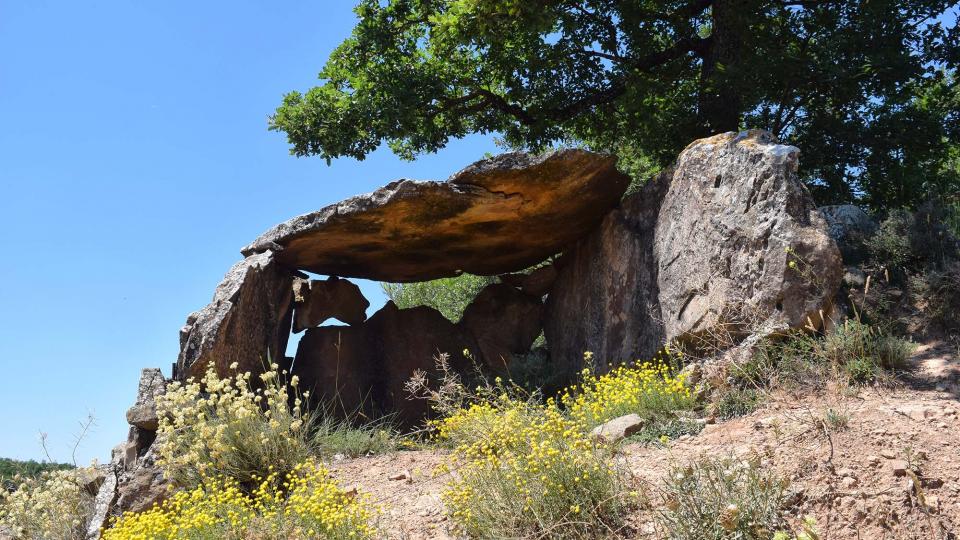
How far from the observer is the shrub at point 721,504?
170 inches

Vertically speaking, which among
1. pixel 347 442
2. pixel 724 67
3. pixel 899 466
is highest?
pixel 724 67

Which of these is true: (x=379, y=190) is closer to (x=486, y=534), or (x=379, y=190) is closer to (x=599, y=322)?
(x=599, y=322)

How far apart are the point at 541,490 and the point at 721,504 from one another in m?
1.09

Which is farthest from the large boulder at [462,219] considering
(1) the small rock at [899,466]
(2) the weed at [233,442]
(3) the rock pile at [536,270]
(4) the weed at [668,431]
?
(1) the small rock at [899,466]

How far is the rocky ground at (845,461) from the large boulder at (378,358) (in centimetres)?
381

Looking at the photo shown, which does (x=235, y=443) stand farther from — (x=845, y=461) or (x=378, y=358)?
(x=845, y=461)

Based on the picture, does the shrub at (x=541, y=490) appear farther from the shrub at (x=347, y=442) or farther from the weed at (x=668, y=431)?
the shrub at (x=347, y=442)

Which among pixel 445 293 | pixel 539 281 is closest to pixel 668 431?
pixel 539 281

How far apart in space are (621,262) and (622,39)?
4.12 meters

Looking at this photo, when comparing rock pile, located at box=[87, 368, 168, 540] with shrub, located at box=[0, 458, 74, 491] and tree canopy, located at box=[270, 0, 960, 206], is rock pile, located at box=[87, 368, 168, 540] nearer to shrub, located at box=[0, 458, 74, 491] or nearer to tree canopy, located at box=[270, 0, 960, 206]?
shrub, located at box=[0, 458, 74, 491]

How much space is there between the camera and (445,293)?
651 inches

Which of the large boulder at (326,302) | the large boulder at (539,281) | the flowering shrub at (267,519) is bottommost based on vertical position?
the flowering shrub at (267,519)

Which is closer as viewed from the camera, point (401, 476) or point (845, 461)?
point (845, 461)

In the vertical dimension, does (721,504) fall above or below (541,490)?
below
